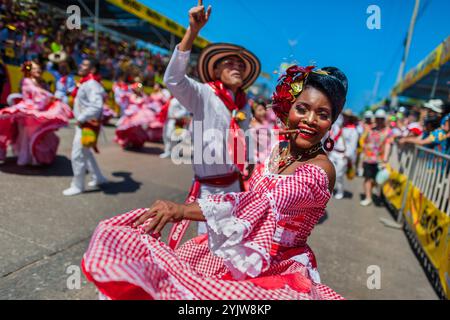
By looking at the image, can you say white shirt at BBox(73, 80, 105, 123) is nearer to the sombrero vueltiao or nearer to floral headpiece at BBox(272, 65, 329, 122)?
the sombrero vueltiao

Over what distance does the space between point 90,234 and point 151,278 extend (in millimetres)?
2727

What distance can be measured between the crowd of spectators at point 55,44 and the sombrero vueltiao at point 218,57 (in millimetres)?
3152

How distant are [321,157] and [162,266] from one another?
934 mm

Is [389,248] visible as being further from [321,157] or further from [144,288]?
[144,288]

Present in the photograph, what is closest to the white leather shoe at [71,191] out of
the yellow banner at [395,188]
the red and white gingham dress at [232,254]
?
the red and white gingham dress at [232,254]

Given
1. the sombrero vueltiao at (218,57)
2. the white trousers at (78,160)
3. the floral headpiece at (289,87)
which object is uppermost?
the sombrero vueltiao at (218,57)

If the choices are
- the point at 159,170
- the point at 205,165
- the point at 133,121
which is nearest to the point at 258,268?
the point at 205,165

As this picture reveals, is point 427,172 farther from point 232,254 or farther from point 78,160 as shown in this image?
point 78,160

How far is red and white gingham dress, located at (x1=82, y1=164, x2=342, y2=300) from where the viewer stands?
1.08 metres

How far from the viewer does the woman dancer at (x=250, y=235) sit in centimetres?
111

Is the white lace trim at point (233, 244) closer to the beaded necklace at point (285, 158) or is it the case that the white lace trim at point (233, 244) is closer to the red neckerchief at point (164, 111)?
the beaded necklace at point (285, 158)

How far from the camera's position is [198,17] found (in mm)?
2004

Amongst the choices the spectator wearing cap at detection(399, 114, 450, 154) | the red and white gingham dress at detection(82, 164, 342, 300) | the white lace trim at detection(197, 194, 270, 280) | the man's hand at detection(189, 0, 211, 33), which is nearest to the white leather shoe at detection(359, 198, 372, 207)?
the spectator wearing cap at detection(399, 114, 450, 154)

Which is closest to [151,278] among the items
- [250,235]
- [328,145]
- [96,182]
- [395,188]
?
[250,235]
